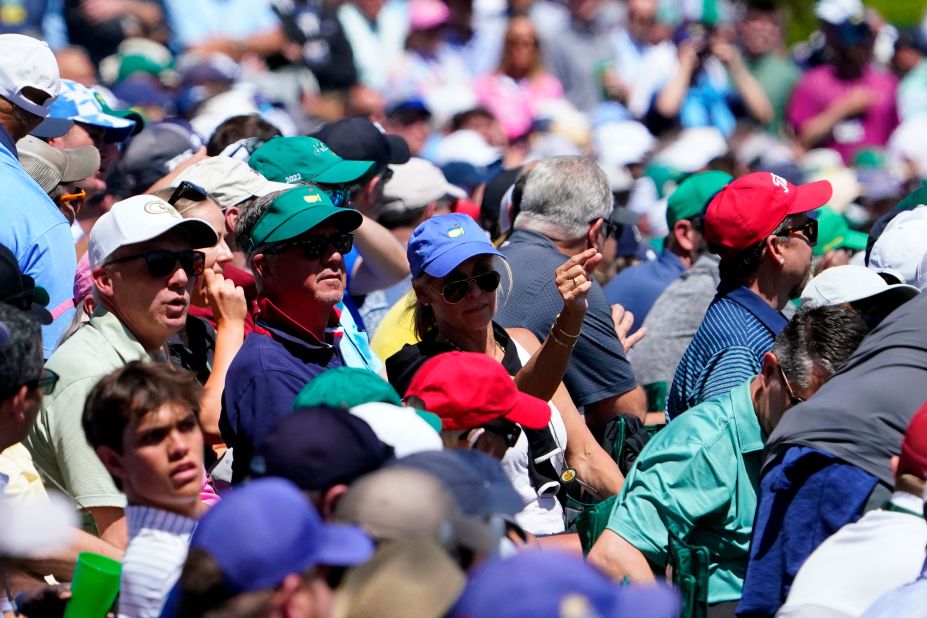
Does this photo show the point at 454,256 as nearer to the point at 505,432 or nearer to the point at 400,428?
the point at 505,432

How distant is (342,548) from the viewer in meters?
2.83

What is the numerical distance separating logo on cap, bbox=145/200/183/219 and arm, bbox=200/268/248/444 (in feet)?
1.32

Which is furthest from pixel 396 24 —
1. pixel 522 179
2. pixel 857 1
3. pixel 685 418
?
pixel 685 418

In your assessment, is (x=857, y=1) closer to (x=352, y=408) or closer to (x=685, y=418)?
(x=685, y=418)

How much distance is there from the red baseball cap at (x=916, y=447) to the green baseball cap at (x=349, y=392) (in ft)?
3.66

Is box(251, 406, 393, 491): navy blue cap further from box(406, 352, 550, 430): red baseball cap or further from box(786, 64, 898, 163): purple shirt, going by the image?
box(786, 64, 898, 163): purple shirt

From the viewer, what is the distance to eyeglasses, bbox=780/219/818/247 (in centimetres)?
546

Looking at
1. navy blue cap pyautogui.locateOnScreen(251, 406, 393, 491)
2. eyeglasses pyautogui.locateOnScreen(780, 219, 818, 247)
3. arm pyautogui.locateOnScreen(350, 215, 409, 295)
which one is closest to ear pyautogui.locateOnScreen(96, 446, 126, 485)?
navy blue cap pyautogui.locateOnScreen(251, 406, 393, 491)

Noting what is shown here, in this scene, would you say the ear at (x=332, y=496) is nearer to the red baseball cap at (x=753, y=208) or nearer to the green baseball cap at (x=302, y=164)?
the red baseball cap at (x=753, y=208)

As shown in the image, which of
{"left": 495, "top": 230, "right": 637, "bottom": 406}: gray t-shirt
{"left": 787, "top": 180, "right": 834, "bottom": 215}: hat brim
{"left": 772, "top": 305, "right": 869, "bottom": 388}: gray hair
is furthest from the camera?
{"left": 495, "top": 230, "right": 637, "bottom": 406}: gray t-shirt

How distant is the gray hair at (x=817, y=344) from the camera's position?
14.1 ft


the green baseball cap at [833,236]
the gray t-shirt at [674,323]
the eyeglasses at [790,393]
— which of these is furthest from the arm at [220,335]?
the green baseball cap at [833,236]

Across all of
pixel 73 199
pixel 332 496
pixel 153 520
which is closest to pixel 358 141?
pixel 73 199

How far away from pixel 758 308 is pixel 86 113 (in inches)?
123
